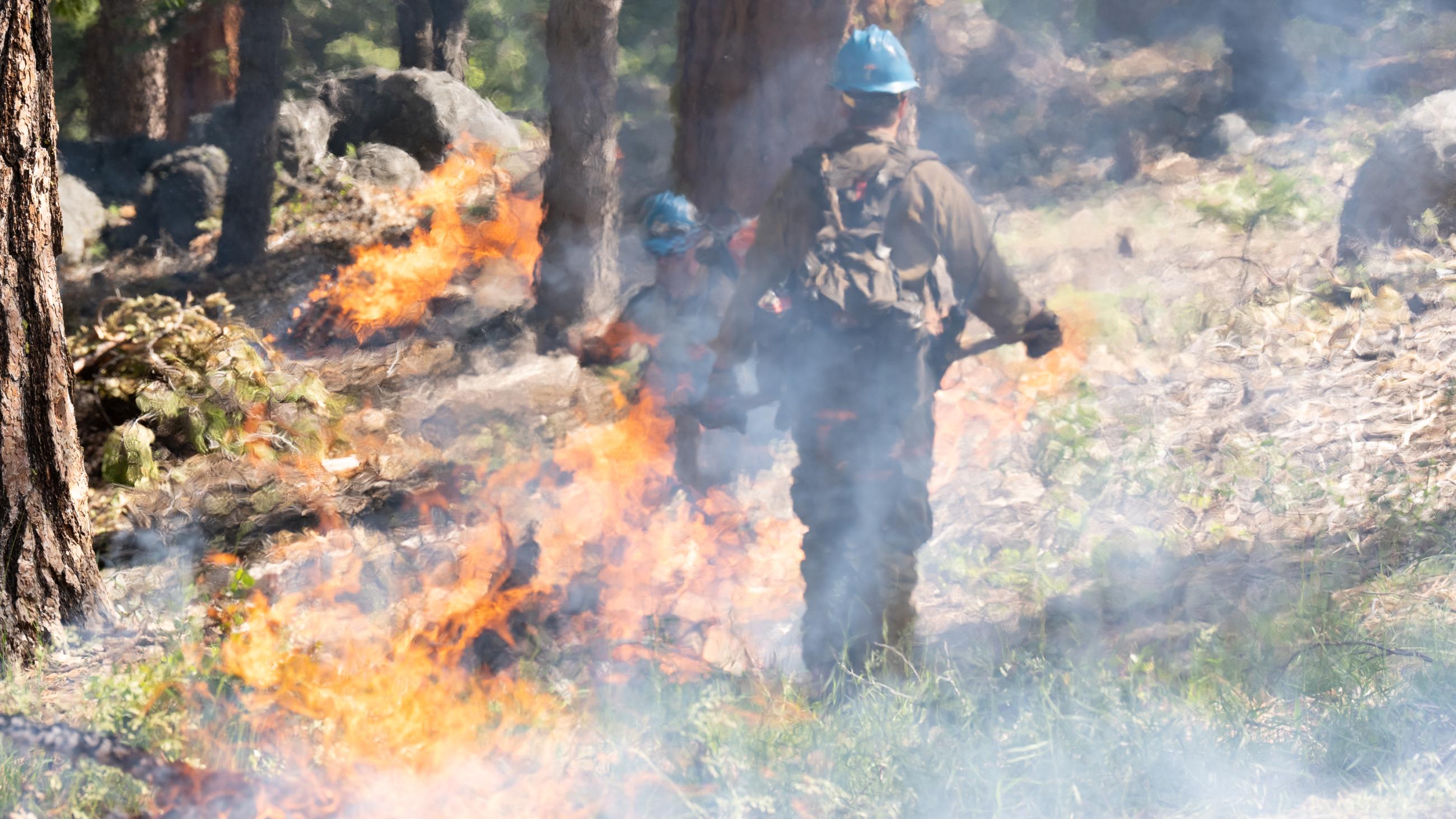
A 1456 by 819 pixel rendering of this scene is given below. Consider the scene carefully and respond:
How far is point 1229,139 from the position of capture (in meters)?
8.22

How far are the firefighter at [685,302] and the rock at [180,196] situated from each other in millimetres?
6168

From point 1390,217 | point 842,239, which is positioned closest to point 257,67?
point 842,239

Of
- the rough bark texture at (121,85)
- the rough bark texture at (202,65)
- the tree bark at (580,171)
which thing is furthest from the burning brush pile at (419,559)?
the rough bark texture at (202,65)

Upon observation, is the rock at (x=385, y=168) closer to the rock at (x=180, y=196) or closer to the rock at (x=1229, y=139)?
the rock at (x=180, y=196)

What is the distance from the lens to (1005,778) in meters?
3.67

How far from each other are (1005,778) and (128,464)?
15.8ft

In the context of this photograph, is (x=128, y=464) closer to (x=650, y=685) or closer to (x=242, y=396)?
(x=242, y=396)

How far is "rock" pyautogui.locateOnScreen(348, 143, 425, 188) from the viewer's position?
10.5m

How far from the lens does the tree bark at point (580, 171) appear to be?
6.77 metres

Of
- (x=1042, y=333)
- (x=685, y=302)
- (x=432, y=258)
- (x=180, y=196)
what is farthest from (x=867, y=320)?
(x=180, y=196)

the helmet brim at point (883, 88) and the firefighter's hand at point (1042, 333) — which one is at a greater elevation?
the helmet brim at point (883, 88)

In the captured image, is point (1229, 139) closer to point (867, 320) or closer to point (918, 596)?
point (918, 596)

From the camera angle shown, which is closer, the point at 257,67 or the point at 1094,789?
the point at 1094,789

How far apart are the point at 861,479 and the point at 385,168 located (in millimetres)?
8227
